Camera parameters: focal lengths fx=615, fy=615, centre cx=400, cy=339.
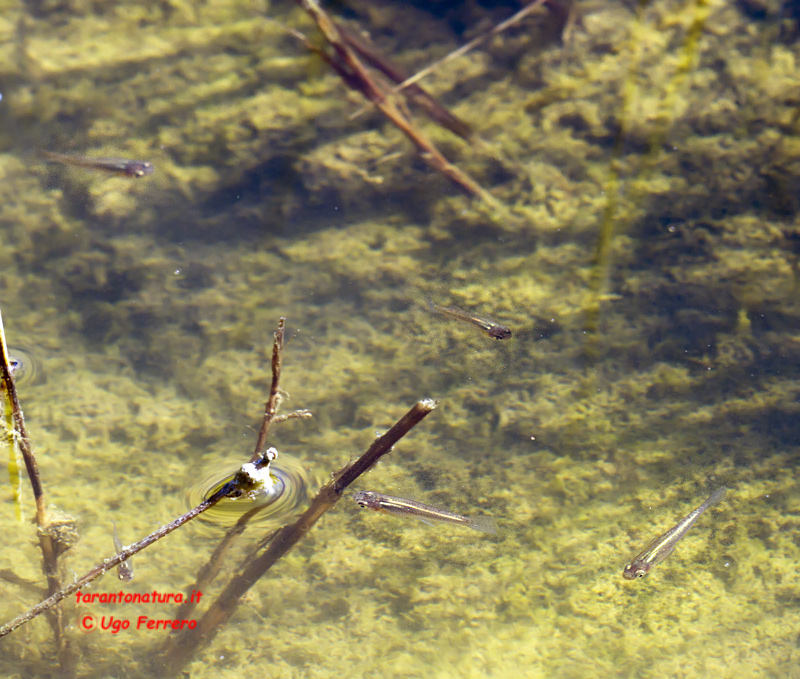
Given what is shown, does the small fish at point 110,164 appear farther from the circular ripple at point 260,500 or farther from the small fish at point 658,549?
the small fish at point 658,549

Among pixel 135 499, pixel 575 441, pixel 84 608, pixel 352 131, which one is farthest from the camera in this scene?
pixel 352 131

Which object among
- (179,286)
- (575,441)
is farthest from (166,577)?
(575,441)

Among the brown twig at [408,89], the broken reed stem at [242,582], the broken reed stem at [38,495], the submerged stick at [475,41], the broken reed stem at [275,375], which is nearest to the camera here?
the broken reed stem at [38,495]

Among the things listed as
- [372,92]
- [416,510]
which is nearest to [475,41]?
[372,92]

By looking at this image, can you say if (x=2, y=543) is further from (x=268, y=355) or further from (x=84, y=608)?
(x=268, y=355)

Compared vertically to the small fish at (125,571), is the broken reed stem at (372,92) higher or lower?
higher

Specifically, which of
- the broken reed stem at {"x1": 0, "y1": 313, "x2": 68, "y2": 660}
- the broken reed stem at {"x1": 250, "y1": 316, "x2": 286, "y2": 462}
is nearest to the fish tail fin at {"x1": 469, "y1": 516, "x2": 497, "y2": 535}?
the broken reed stem at {"x1": 250, "y1": 316, "x2": 286, "y2": 462}

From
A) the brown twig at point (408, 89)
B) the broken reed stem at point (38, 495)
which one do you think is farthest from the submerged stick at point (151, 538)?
the brown twig at point (408, 89)

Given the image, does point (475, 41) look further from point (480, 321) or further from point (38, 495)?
point (38, 495)
